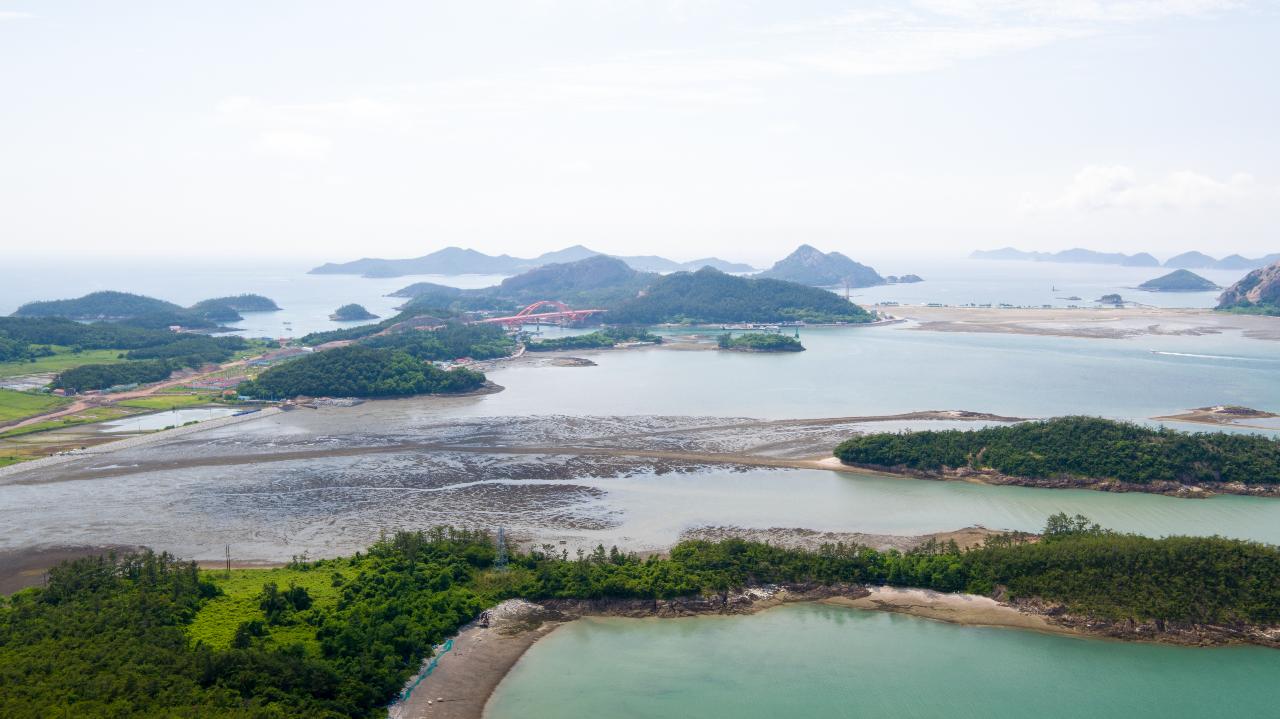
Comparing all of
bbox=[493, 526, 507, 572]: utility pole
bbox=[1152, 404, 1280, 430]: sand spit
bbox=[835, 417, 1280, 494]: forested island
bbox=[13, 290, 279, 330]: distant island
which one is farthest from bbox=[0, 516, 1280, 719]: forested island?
bbox=[13, 290, 279, 330]: distant island

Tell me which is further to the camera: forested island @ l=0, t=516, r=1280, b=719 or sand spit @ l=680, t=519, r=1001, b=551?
sand spit @ l=680, t=519, r=1001, b=551

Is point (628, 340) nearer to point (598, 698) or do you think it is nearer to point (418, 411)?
point (418, 411)

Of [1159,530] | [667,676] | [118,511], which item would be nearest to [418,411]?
[118,511]

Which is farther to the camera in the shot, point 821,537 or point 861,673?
point 821,537

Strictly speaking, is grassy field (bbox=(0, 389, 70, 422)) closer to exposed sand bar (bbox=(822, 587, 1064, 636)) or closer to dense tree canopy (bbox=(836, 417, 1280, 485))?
dense tree canopy (bbox=(836, 417, 1280, 485))

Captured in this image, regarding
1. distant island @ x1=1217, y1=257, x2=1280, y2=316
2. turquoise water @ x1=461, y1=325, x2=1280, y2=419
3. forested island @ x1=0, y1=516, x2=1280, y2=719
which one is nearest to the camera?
forested island @ x1=0, y1=516, x2=1280, y2=719

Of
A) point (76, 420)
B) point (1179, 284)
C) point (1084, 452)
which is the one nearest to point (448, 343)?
point (76, 420)

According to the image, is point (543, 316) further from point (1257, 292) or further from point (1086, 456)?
point (1257, 292)
